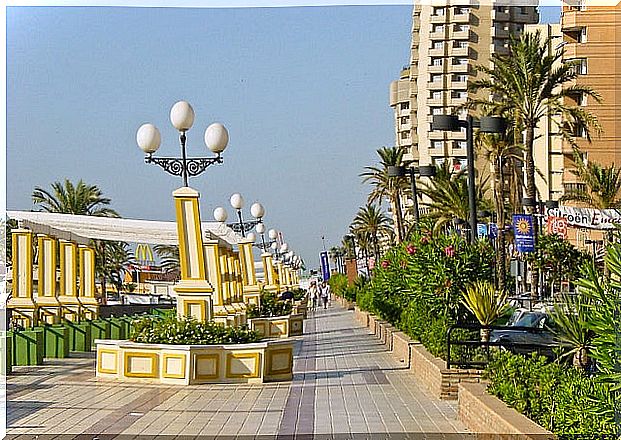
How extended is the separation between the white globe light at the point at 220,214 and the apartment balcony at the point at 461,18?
47.6 metres

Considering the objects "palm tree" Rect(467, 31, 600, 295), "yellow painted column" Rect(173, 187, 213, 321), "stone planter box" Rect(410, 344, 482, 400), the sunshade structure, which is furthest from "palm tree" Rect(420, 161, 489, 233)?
"stone planter box" Rect(410, 344, 482, 400)

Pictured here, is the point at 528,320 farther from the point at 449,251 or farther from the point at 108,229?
the point at 108,229

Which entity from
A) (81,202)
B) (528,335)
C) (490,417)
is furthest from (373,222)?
(490,417)

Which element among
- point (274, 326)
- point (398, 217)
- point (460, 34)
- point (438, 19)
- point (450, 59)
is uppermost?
point (438, 19)

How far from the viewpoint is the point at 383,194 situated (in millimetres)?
47875

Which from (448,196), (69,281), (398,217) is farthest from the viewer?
(398,217)

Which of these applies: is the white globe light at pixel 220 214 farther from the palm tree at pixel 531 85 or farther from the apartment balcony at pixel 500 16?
the apartment balcony at pixel 500 16

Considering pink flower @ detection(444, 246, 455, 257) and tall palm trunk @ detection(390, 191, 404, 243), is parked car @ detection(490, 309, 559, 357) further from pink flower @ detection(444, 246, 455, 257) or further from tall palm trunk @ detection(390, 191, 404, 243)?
tall palm trunk @ detection(390, 191, 404, 243)

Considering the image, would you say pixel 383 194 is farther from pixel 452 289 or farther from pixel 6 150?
pixel 6 150

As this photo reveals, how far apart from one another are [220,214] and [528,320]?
Answer: 350 inches

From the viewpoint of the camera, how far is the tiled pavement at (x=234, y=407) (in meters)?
9.93

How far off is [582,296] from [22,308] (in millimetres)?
15859

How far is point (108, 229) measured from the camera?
894 inches

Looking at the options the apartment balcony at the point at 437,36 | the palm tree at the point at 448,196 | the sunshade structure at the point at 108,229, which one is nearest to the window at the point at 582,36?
the palm tree at the point at 448,196
